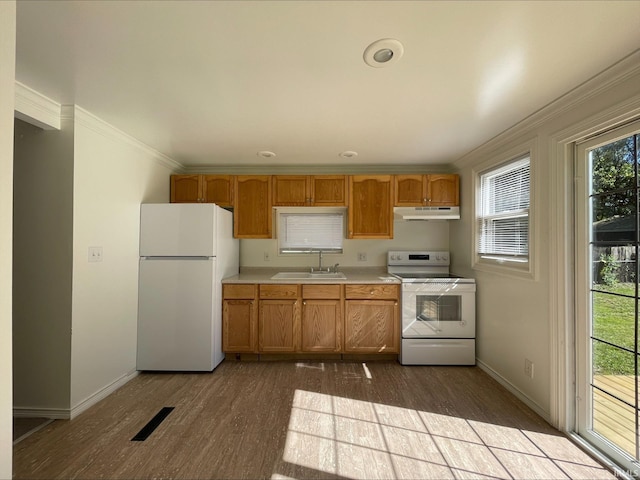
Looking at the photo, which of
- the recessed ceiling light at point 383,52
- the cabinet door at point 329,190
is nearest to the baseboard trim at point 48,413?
the cabinet door at point 329,190

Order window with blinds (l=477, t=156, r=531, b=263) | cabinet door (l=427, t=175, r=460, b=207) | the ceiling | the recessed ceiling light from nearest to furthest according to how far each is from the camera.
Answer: the ceiling, the recessed ceiling light, window with blinds (l=477, t=156, r=531, b=263), cabinet door (l=427, t=175, r=460, b=207)

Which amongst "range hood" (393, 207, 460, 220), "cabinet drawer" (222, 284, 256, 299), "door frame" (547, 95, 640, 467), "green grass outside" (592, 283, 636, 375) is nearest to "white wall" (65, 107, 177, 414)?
"cabinet drawer" (222, 284, 256, 299)

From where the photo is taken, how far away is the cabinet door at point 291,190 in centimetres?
345

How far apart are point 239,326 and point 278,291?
56 centimetres

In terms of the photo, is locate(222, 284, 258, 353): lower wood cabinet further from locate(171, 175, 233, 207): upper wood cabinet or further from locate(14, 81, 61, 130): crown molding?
locate(14, 81, 61, 130): crown molding

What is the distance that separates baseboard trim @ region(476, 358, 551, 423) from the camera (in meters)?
2.14

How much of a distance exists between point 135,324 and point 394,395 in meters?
2.48

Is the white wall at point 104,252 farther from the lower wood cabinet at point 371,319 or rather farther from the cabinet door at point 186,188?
the lower wood cabinet at point 371,319

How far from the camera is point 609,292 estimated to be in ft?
5.71

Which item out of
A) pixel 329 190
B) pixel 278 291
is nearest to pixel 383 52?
pixel 329 190

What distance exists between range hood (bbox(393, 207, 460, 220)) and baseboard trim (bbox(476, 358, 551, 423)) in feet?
5.14

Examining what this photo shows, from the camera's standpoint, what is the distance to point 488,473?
162 centimetres

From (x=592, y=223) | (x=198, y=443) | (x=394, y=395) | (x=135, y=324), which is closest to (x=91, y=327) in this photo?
(x=135, y=324)

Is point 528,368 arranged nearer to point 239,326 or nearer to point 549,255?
point 549,255
